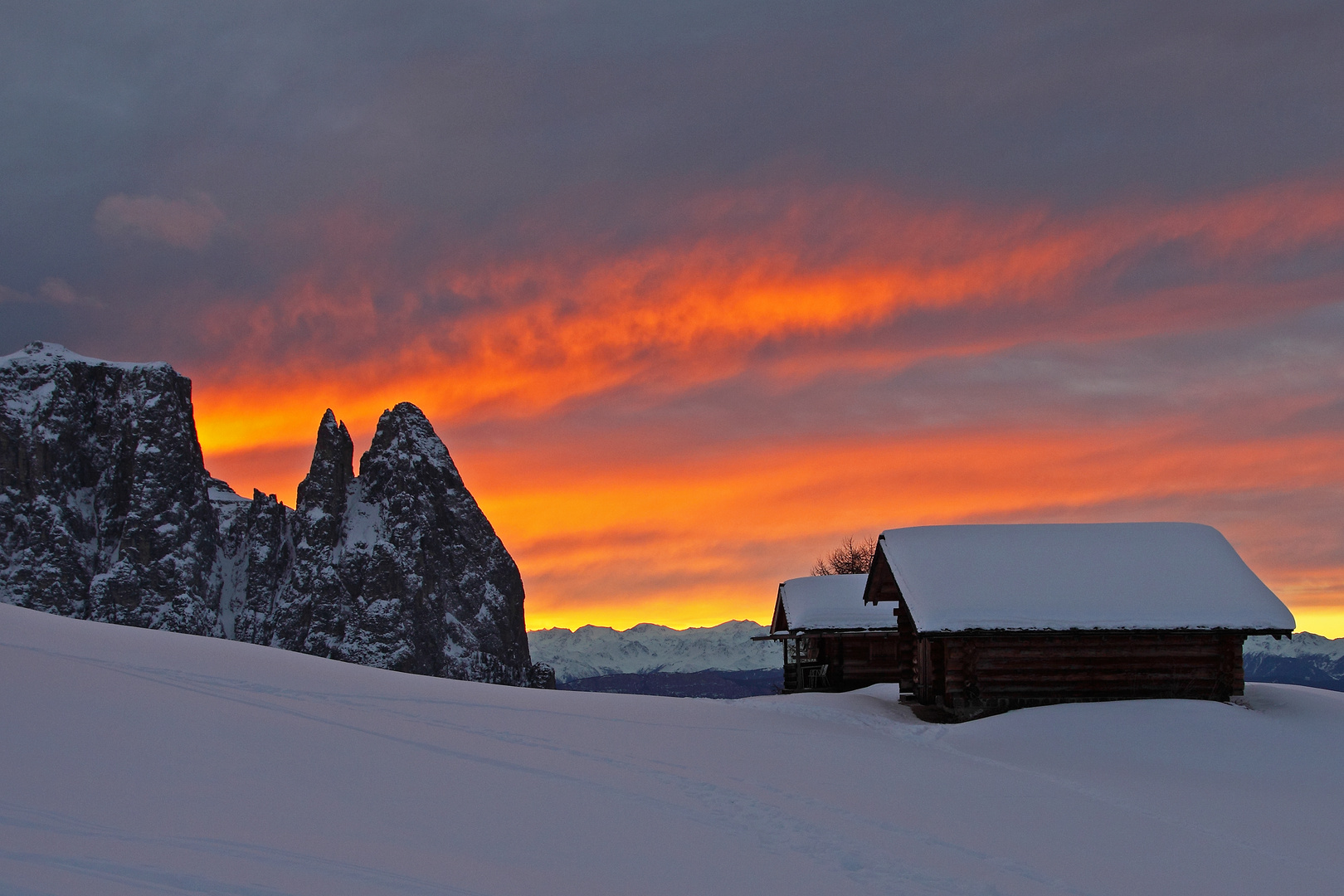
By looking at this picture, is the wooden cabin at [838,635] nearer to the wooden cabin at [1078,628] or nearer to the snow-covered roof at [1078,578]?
the snow-covered roof at [1078,578]

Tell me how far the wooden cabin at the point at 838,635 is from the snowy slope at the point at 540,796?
20.1m

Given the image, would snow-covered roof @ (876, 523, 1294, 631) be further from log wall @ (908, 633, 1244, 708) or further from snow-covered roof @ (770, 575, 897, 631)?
snow-covered roof @ (770, 575, 897, 631)

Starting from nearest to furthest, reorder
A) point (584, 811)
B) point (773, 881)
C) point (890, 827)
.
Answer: point (773, 881) < point (584, 811) < point (890, 827)

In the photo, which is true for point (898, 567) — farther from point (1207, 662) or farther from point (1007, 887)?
point (1007, 887)

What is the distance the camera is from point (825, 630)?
3853cm

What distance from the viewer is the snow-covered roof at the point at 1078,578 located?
886 inches

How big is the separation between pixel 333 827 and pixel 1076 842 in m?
7.86

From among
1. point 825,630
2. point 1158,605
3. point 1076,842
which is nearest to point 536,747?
point 1076,842

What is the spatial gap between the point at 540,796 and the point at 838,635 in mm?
29732

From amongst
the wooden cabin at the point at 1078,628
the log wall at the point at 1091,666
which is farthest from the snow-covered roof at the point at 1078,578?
the log wall at the point at 1091,666

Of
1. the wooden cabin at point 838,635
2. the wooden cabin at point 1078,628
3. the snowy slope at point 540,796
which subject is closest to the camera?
the snowy slope at point 540,796

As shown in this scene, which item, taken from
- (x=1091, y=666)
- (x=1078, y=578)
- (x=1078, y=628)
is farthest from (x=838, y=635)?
(x=1078, y=628)

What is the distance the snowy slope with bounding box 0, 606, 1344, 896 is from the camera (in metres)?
7.17

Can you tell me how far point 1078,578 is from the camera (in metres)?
24.1
